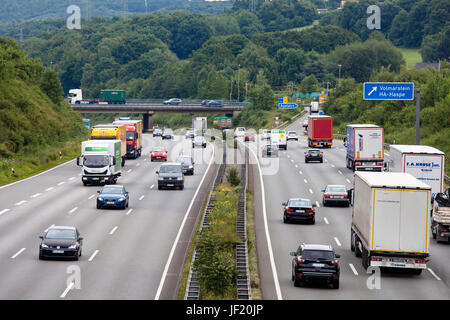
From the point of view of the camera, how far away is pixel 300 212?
4047 centimetres

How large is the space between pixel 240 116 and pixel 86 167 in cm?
10847

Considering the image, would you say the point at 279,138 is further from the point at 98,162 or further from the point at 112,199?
the point at 112,199

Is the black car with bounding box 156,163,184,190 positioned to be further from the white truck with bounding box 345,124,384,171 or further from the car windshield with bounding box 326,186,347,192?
the white truck with bounding box 345,124,384,171

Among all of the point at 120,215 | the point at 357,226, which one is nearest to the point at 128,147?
the point at 120,215

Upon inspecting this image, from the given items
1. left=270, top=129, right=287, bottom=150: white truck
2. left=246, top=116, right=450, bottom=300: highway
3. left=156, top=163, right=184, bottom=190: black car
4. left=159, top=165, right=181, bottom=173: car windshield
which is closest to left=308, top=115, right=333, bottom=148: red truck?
left=270, top=129, right=287, bottom=150: white truck

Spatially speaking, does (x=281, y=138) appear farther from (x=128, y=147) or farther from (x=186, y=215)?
(x=186, y=215)

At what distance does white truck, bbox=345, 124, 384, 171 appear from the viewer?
61906mm

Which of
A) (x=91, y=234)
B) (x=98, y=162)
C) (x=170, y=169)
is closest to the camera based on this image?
(x=91, y=234)

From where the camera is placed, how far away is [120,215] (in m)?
42.5

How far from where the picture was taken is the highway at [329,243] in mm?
25986

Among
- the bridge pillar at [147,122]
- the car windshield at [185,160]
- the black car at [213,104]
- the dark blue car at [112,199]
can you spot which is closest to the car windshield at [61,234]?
the dark blue car at [112,199]

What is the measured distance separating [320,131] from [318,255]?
5927cm

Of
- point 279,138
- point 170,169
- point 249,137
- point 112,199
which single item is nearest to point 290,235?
point 112,199

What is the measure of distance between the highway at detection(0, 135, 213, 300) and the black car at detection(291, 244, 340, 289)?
502 centimetres
